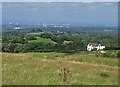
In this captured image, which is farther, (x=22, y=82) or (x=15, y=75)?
(x=15, y=75)

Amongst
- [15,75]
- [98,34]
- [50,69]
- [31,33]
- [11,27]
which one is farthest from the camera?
[98,34]

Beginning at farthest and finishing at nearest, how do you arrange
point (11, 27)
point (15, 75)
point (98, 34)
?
point (98, 34) < point (11, 27) < point (15, 75)

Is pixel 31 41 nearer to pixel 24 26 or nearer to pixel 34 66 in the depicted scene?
pixel 24 26

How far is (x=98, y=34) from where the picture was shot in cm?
4425

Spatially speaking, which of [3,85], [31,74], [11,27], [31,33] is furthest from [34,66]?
[31,33]

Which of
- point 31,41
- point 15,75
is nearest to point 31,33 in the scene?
point 31,41

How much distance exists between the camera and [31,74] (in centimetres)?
1008

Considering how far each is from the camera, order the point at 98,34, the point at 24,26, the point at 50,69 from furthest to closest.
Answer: the point at 98,34 < the point at 24,26 < the point at 50,69

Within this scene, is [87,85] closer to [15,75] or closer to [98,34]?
[15,75]

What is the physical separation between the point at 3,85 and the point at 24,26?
23.2 meters

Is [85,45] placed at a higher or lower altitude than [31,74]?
lower

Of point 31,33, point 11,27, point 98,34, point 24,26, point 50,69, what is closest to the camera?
point 50,69

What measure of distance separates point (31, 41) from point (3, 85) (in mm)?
23065

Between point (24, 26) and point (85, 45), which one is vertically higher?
point (24, 26)
